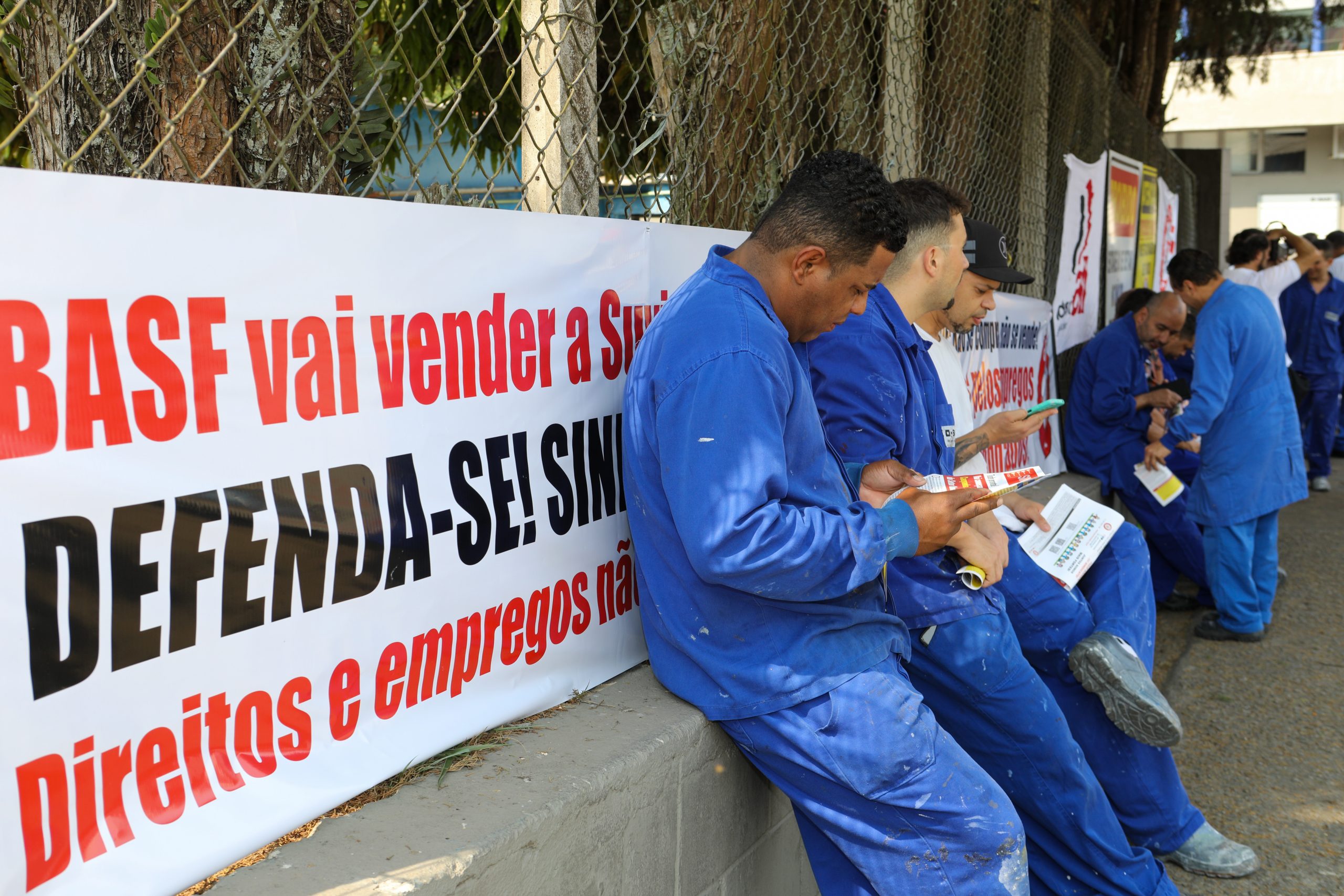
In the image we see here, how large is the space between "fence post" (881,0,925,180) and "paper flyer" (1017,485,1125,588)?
1463 mm

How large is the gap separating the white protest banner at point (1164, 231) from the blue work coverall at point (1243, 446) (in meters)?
3.99

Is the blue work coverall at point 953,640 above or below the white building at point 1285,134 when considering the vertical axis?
below

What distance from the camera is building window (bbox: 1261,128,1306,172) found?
92.8ft

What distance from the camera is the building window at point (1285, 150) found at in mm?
28281

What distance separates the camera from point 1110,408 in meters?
6.03

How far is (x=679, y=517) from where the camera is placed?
1.92 m

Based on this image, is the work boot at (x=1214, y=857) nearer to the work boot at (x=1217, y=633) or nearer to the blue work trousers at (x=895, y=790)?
the blue work trousers at (x=895, y=790)

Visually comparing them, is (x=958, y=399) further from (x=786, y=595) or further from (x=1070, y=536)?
(x=786, y=595)

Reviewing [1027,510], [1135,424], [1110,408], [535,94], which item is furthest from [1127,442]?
[535,94]

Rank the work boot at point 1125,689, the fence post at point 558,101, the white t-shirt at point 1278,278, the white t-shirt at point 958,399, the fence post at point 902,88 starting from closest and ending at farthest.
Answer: the fence post at point 558,101
the work boot at point 1125,689
the white t-shirt at point 958,399
the fence post at point 902,88
the white t-shirt at point 1278,278

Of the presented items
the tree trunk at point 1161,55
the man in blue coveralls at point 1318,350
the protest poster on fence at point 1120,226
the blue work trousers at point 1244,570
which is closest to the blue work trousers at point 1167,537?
the blue work trousers at point 1244,570

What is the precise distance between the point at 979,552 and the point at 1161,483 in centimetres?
376

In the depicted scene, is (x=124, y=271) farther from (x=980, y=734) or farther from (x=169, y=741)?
(x=980, y=734)

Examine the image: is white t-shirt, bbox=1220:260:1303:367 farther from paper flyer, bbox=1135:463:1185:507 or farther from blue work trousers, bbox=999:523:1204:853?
blue work trousers, bbox=999:523:1204:853
